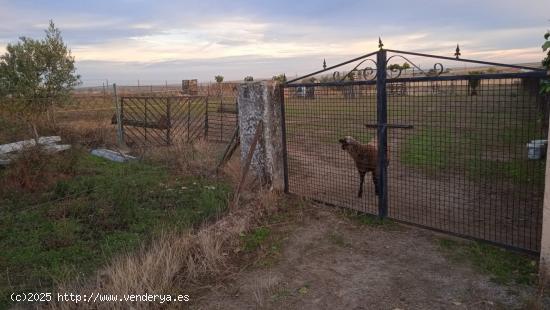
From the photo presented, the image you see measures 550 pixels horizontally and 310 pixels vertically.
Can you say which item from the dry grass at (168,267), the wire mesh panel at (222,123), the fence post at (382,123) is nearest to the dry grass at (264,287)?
the dry grass at (168,267)

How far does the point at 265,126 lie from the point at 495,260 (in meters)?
3.76

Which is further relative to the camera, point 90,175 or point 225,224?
point 90,175

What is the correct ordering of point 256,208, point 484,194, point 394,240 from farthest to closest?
point 484,194, point 256,208, point 394,240

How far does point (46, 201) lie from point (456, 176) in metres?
7.17

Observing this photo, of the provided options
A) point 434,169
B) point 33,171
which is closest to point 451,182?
point 434,169

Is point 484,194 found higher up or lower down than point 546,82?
lower down

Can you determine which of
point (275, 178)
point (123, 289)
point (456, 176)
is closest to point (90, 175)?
point (275, 178)

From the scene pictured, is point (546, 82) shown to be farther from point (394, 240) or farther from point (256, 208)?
point (256, 208)

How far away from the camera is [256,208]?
6027 mm

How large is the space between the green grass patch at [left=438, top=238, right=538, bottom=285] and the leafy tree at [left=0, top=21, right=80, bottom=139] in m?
14.4

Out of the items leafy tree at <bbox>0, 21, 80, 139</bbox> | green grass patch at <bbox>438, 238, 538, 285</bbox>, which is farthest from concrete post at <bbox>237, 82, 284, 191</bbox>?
leafy tree at <bbox>0, 21, 80, 139</bbox>

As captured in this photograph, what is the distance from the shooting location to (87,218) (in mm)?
6051

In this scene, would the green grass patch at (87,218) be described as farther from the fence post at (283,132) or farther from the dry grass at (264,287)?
the dry grass at (264,287)

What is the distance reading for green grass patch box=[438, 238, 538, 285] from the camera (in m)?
3.98
